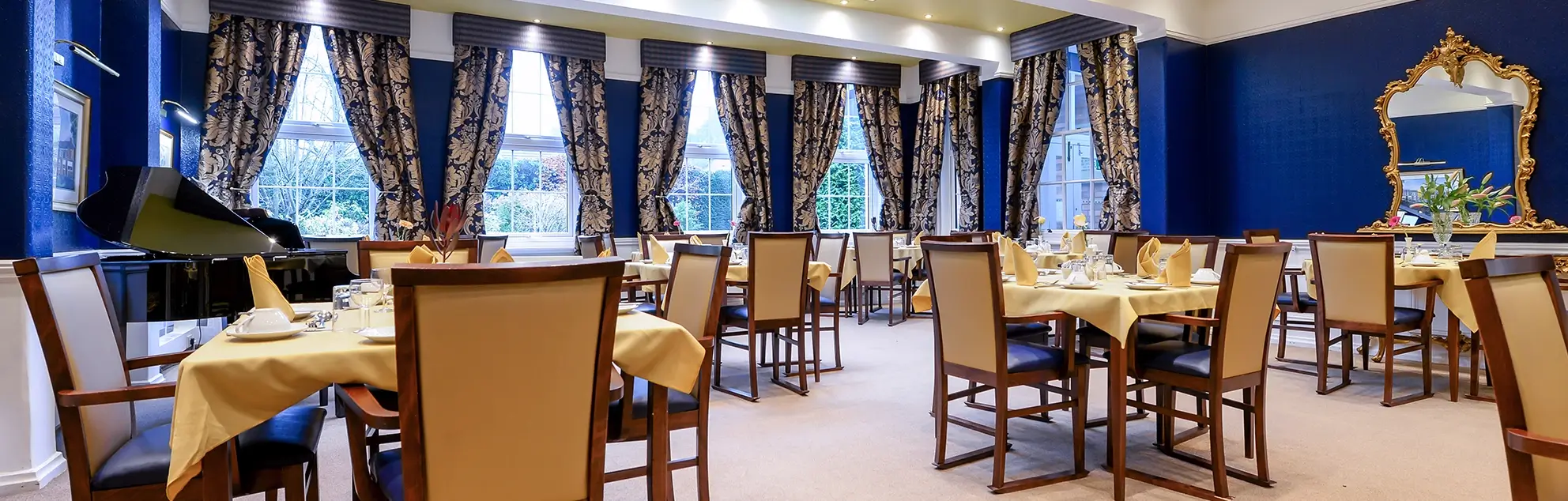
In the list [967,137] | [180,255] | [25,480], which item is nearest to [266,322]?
[25,480]

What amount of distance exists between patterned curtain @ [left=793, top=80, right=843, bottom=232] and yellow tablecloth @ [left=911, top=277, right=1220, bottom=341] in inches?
255

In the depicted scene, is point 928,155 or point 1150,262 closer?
point 1150,262

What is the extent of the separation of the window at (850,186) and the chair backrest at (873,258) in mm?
2711

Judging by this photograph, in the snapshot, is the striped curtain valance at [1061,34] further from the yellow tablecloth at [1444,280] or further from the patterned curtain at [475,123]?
the patterned curtain at [475,123]

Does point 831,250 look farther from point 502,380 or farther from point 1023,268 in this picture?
point 502,380

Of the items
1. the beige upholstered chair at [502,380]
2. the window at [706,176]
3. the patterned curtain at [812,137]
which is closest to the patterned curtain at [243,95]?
the window at [706,176]

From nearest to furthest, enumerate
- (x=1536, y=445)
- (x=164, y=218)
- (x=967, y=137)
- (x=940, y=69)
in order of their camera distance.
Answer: (x=1536, y=445) < (x=164, y=218) < (x=967, y=137) < (x=940, y=69)

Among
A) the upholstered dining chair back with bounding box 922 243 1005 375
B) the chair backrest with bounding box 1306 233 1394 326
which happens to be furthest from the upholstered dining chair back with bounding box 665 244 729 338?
the chair backrest with bounding box 1306 233 1394 326

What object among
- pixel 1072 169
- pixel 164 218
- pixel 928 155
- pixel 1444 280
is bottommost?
pixel 1444 280

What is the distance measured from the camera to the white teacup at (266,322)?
187 centimetres

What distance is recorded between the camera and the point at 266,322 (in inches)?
74.4

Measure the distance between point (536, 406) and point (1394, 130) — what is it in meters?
7.11

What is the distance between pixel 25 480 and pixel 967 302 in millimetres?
3460

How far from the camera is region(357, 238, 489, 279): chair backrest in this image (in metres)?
3.92
